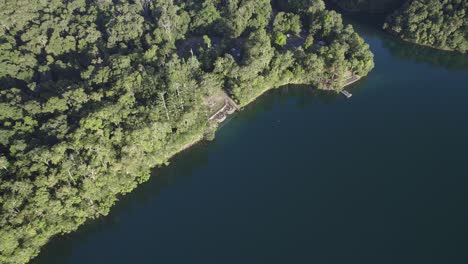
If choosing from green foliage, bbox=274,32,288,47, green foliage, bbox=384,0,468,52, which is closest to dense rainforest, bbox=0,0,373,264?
green foliage, bbox=274,32,288,47

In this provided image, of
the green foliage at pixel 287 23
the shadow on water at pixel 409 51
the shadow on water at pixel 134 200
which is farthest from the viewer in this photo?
the green foliage at pixel 287 23

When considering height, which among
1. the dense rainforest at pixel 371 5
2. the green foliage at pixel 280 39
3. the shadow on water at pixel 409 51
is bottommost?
the shadow on water at pixel 409 51

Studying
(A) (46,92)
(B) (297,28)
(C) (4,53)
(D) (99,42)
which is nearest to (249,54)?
(B) (297,28)

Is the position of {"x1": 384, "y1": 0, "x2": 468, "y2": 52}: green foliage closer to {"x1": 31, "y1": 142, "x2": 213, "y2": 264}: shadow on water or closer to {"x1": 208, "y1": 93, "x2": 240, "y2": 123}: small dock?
{"x1": 208, "y1": 93, "x2": 240, "y2": 123}: small dock

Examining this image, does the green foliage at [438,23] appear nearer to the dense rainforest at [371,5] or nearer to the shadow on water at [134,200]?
the dense rainforest at [371,5]

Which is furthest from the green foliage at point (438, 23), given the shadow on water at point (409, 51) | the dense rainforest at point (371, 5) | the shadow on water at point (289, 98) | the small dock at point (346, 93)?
the shadow on water at point (289, 98)

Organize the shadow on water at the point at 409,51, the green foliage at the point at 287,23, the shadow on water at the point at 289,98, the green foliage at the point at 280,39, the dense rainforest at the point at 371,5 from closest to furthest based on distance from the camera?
1. the shadow on water at the point at 289,98
2. the green foliage at the point at 280,39
3. the shadow on water at the point at 409,51
4. the green foliage at the point at 287,23
5. the dense rainforest at the point at 371,5

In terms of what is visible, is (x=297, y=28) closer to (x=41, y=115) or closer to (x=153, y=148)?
(x=153, y=148)
